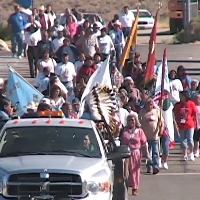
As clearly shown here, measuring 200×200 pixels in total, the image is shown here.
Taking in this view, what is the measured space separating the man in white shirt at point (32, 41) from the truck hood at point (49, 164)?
15063 mm

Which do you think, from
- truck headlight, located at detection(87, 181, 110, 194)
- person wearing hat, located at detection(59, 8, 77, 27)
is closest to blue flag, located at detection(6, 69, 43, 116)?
truck headlight, located at detection(87, 181, 110, 194)

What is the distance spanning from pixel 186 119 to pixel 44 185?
307 inches

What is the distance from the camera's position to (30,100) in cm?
1748

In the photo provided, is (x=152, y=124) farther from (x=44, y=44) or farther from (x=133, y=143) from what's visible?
(x=44, y=44)

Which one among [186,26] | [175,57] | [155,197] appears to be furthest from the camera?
[186,26]

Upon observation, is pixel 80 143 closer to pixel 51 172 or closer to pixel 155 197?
pixel 51 172

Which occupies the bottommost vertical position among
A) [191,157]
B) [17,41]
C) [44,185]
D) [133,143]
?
[17,41]

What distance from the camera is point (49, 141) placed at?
13266 mm

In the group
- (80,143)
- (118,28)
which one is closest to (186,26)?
(118,28)

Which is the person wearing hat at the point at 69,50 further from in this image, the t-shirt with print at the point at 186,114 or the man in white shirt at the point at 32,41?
the t-shirt with print at the point at 186,114

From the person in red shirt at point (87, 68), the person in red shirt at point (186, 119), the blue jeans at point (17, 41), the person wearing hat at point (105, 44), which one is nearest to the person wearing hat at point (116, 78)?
the person in red shirt at point (87, 68)

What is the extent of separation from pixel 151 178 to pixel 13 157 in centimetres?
561

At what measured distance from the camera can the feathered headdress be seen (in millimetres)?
16766

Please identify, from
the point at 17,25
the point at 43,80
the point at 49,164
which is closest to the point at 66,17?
the point at 17,25
